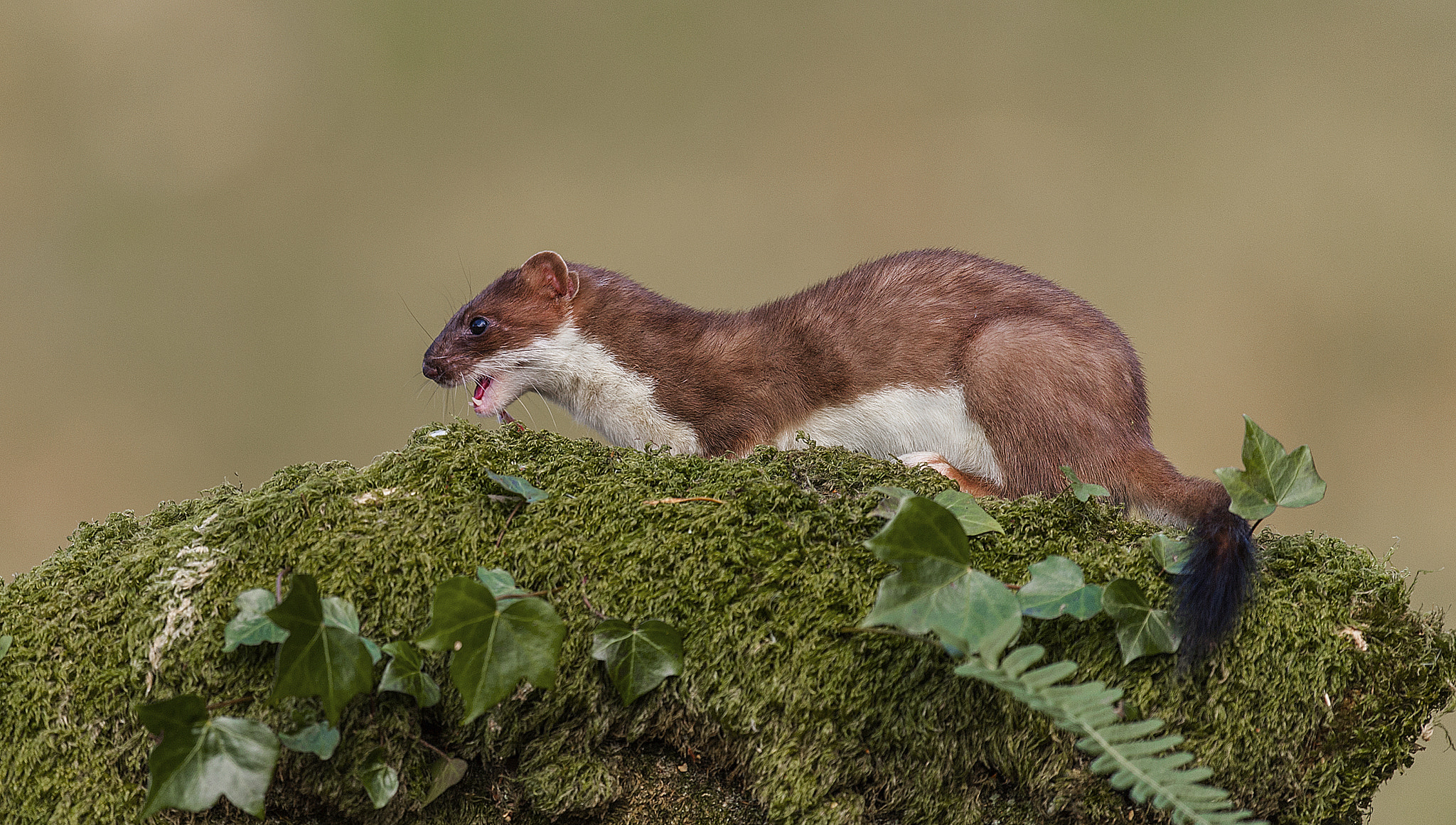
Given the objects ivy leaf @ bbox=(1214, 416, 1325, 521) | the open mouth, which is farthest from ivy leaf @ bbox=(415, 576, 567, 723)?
the open mouth

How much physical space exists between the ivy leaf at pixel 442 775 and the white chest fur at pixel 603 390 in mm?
1508

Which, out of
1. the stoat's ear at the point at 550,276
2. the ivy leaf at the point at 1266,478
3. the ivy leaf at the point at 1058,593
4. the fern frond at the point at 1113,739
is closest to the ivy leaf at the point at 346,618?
the fern frond at the point at 1113,739

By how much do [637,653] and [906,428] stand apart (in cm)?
138

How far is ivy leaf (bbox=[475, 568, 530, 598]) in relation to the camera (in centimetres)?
184

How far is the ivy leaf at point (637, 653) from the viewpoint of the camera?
6.03 ft

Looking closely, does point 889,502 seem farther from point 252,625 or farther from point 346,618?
point 252,625

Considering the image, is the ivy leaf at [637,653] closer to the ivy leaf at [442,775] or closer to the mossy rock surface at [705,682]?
the mossy rock surface at [705,682]

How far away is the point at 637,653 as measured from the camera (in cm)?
184

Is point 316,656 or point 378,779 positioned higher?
point 316,656

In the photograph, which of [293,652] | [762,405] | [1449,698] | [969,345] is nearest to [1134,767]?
[1449,698]

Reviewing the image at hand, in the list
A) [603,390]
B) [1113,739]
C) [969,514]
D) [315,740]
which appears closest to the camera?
[1113,739]

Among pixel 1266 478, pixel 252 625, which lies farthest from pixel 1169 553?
pixel 252 625

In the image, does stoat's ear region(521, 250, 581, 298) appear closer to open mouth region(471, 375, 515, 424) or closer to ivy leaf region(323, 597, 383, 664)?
open mouth region(471, 375, 515, 424)

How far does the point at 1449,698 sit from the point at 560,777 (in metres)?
1.54
